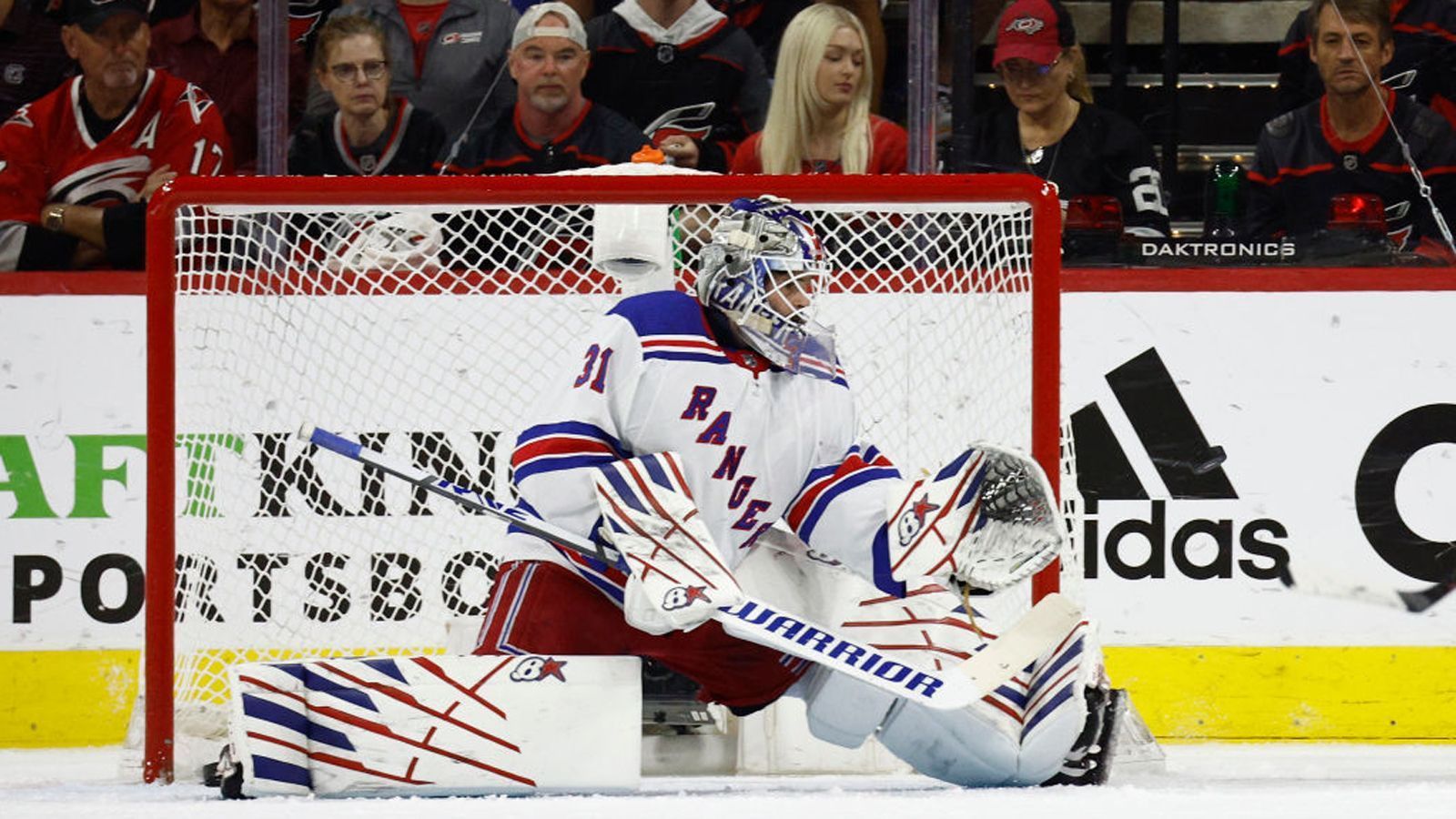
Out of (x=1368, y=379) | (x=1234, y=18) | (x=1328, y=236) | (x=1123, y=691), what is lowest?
(x=1123, y=691)

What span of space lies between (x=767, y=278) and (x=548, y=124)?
4.16 ft

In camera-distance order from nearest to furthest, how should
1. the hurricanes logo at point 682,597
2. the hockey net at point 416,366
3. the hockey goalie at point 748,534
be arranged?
1. the hurricanes logo at point 682,597
2. the hockey goalie at point 748,534
3. the hockey net at point 416,366

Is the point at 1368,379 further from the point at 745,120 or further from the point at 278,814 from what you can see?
the point at 278,814

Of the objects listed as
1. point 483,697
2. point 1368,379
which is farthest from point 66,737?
point 1368,379

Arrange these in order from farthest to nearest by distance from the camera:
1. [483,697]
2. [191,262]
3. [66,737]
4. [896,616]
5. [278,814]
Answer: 1. [66,737]
2. [191,262]
3. [896,616]
4. [483,697]
5. [278,814]

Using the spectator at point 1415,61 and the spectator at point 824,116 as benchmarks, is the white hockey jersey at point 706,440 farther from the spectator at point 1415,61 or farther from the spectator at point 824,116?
the spectator at point 1415,61

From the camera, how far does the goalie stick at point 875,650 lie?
287cm

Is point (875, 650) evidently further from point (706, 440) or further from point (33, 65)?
point (33, 65)

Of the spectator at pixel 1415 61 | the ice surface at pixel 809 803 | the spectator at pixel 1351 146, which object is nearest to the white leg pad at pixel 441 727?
the ice surface at pixel 809 803

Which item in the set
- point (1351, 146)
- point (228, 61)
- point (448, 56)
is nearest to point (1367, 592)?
point (1351, 146)

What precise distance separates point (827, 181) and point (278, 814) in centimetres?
134

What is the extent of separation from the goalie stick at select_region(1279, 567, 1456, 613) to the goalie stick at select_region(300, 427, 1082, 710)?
130 centimetres

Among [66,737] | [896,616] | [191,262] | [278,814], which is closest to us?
[278,814]

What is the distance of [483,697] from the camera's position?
116 inches
